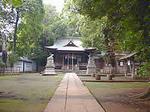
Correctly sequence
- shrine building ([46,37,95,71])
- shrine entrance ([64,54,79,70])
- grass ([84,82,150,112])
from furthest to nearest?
1. shrine entrance ([64,54,79,70])
2. shrine building ([46,37,95,71])
3. grass ([84,82,150,112])

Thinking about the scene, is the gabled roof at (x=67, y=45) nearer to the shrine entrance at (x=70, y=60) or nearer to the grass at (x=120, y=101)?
the shrine entrance at (x=70, y=60)

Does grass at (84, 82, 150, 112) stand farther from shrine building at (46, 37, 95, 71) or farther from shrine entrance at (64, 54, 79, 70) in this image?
shrine entrance at (64, 54, 79, 70)

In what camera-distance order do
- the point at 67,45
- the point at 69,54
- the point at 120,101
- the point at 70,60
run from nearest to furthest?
the point at 120,101, the point at 69,54, the point at 70,60, the point at 67,45

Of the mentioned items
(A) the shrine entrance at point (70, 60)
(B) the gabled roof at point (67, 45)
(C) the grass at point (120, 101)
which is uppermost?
(B) the gabled roof at point (67, 45)

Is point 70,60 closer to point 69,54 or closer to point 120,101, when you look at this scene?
point 69,54

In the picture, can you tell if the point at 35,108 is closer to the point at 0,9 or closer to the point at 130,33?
the point at 130,33

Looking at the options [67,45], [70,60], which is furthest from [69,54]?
[67,45]

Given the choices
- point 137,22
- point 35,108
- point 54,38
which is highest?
point 54,38

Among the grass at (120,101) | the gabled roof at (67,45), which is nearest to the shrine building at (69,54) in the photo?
the gabled roof at (67,45)

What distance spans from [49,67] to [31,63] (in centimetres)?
2471

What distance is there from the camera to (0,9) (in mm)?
54906

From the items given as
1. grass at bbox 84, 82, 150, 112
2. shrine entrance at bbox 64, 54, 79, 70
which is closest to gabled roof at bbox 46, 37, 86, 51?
shrine entrance at bbox 64, 54, 79, 70

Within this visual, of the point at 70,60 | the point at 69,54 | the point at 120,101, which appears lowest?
the point at 120,101

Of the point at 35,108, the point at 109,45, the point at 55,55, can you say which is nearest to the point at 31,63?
the point at 55,55
